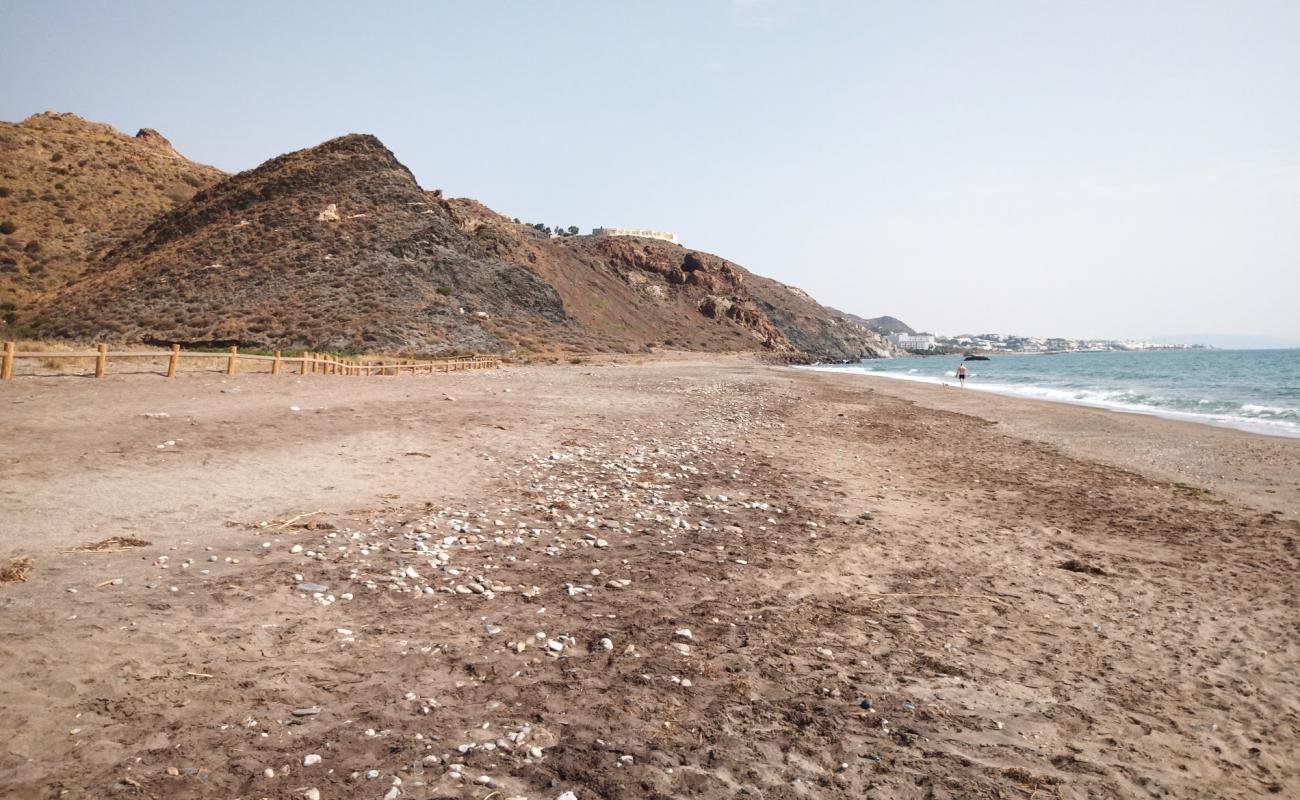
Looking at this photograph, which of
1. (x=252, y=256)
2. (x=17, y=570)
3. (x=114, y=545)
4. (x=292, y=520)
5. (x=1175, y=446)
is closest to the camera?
(x=17, y=570)

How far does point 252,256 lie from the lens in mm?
57031

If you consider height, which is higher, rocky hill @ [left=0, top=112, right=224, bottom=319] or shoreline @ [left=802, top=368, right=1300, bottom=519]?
rocky hill @ [left=0, top=112, right=224, bottom=319]

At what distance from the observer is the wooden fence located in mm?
20644

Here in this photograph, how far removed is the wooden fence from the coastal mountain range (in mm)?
13275

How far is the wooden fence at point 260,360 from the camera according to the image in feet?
67.7

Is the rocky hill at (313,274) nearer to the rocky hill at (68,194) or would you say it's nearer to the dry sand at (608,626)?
the rocky hill at (68,194)

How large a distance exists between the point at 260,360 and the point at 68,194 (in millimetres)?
60751

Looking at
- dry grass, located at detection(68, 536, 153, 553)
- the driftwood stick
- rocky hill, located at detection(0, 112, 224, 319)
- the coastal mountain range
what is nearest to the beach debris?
the driftwood stick

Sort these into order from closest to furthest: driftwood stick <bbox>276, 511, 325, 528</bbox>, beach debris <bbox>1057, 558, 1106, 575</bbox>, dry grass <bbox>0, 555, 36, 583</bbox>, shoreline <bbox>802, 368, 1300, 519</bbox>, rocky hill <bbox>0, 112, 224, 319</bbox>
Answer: dry grass <bbox>0, 555, 36, 583</bbox>, driftwood stick <bbox>276, 511, 325, 528</bbox>, beach debris <bbox>1057, 558, 1106, 575</bbox>, shoreline <bbox>802, 368, 1300, 519</bbox>, rocky hill <bbox>0, 112, 224, 319</bbox>

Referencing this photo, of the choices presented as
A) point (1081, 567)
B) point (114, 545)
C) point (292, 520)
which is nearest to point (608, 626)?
point (292, 520)

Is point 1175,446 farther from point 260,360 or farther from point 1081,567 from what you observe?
point 260,360

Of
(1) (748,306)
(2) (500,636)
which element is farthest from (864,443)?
(1) (748,306)

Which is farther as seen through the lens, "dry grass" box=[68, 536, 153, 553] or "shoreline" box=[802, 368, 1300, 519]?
"shoreline" box=[802, 368, 1300, 519]

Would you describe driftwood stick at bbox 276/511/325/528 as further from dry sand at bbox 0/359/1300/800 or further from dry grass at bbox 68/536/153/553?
dry grass at bbox 68/536/153/553
